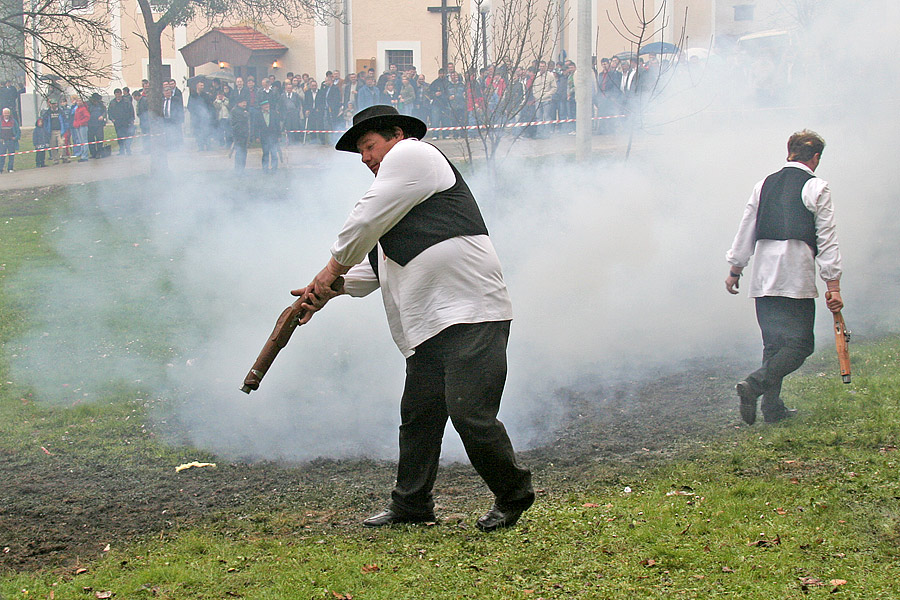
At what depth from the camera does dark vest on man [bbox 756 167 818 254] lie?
577 cm

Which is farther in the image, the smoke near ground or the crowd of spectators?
the crowd of spectators

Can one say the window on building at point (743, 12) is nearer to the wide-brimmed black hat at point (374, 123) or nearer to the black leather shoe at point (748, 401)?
the black leather shoe at point (748, 401)

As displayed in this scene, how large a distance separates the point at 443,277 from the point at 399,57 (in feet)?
89.3

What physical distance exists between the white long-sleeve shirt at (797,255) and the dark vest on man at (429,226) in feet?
8.83

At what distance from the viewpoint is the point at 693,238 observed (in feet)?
30.3

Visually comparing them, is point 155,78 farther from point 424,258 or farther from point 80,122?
point 424,258

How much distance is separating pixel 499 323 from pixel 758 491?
5.37ft

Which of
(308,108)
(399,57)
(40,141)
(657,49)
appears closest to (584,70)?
(657,49)

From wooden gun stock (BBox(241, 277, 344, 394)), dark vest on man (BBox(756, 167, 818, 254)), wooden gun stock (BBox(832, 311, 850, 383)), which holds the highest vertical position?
dark vest on man (BBox(756, 167, 818, 254))

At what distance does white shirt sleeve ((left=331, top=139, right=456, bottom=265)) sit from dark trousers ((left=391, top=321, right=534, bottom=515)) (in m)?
0.53

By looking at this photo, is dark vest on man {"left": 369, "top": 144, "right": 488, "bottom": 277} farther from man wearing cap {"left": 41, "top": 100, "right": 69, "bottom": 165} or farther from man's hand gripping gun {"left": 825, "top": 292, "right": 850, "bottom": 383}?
man wearing cap {"left": 41, "top": 100, "right": 69, "bottom": 165}

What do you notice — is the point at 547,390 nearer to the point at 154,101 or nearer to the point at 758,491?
the point at 758,491

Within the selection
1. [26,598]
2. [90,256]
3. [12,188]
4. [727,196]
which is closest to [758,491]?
[26,598]

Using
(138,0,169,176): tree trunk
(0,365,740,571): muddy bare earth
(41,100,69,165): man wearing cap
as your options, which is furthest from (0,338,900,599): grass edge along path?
(41,100,69,165): man wearing cap
